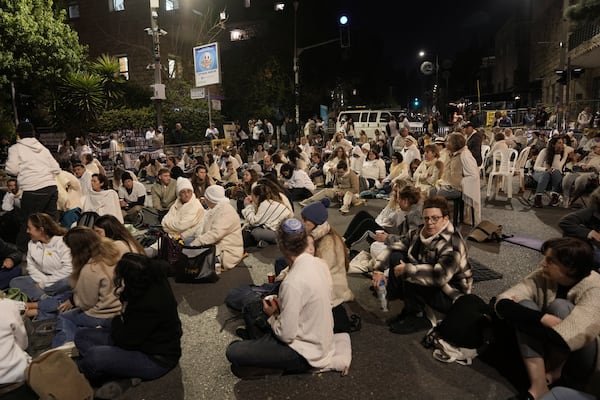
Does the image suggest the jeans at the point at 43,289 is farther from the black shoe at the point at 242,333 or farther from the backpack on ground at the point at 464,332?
the backpack on ground at the point at 464,332

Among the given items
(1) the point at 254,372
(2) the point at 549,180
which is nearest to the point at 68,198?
(1) the point at 254,372

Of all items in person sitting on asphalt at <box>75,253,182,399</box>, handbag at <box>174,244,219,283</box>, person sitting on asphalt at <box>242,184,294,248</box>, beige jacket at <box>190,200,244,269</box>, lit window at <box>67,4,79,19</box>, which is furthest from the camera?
lit window at <box>67,4,79,19</box>

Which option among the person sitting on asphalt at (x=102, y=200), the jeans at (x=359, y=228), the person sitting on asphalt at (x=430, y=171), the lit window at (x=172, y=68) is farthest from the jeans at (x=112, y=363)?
the lit window at (x=172, y=68)

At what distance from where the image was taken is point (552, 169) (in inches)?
390

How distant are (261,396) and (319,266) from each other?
1097 millimetres

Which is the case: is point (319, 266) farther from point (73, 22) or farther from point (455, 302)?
point (73, 22)

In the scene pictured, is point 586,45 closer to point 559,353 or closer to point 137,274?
point 559,353

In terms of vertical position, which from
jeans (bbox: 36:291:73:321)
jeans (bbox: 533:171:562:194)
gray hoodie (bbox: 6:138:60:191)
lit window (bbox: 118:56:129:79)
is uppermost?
lit window (bbox: 118:56:129:79)

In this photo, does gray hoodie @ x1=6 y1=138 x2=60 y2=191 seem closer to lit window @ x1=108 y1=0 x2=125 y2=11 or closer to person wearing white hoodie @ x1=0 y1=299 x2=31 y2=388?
person wearing white hoodie @ x1=0 y1=299 x2=31 y2=388

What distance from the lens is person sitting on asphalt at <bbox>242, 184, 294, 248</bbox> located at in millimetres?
7402

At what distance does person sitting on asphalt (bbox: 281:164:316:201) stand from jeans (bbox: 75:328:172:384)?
7.86 meters

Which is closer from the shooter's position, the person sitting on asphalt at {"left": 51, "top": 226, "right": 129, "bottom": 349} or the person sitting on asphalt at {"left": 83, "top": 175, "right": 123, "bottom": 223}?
the person sitting on asphalt at {"left": 51, "top": 226, "right": 129, "bottom": 349}

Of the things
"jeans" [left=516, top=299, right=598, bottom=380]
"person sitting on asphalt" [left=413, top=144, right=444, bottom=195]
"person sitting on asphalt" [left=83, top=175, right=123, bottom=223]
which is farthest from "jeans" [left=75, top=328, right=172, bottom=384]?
"person sitting on asphalt" [left=413, top=144, right=444, bottom=195]

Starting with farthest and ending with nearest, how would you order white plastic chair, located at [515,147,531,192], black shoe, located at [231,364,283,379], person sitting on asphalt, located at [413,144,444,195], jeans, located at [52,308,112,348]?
1. white plastic chair, located at [515,147,531,192]
2. person sitting on asphalt, located at [413,144,444,195]
3. jeans, located at [52,308,112,348]
4. black shoe, located at [231,364,283,379]
